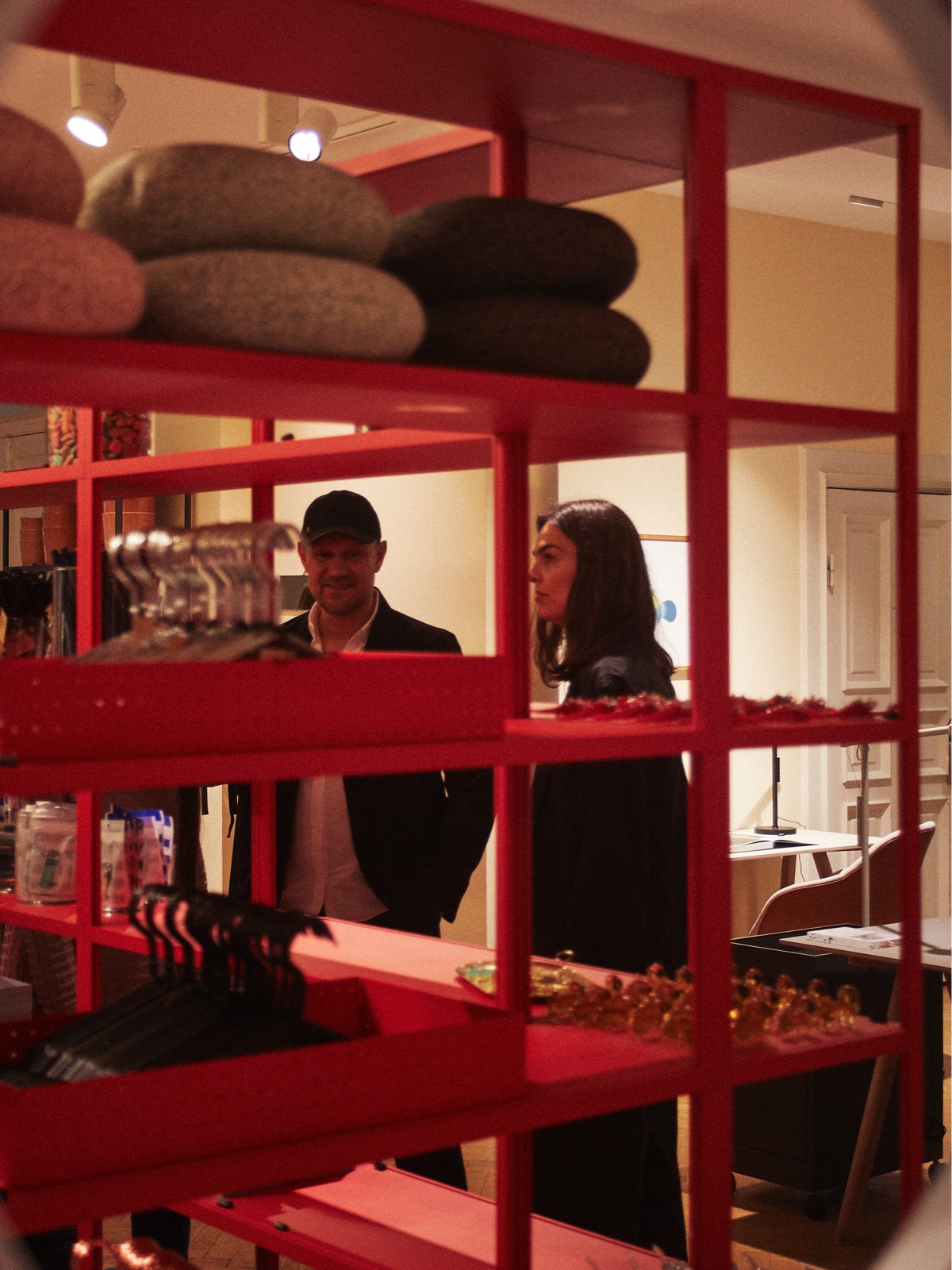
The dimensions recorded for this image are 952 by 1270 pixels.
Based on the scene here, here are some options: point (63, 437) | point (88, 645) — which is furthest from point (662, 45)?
point (88, 645)

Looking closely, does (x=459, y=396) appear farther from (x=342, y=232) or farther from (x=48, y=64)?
(x=48, y=64)

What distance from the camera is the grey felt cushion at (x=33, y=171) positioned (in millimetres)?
1329

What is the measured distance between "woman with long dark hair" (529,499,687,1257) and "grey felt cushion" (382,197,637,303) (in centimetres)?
113

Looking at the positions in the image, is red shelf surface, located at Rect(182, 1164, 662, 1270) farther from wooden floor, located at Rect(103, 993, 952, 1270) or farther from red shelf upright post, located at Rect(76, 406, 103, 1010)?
wooden floor, located at Rect(103, 993, 952, 1270)

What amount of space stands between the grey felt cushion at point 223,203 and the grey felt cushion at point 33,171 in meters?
0.09

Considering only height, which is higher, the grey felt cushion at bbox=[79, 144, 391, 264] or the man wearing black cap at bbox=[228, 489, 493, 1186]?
the grey felt cushion at bbox=[79, 144, 391, 264]

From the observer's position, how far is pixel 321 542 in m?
3.19

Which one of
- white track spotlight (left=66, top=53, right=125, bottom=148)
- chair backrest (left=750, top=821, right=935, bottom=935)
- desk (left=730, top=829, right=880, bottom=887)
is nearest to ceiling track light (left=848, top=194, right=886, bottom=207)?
desk (left=730, top=829, right=880, bottom=887)

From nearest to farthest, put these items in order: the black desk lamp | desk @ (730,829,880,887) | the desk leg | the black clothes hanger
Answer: the black clothes hanger
the desk leg
desk @ (730,829,880,887)
the black desk lamp

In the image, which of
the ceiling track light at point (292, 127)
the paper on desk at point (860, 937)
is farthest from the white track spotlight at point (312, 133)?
the paper on desk at point (860, 937)

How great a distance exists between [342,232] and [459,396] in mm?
202

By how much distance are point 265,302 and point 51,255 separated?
0.21 metres

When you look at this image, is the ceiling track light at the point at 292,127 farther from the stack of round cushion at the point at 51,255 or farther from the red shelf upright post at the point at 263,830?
the stack of round cushion at the point at 51,255

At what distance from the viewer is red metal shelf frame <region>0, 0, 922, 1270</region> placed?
1461 millimetres
